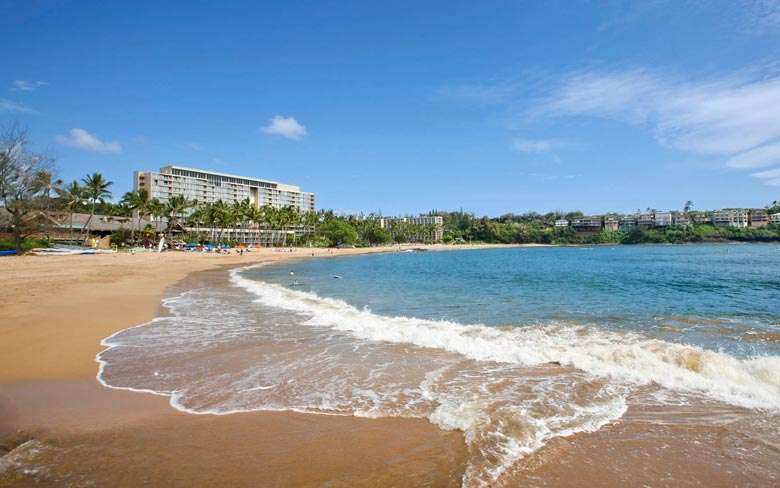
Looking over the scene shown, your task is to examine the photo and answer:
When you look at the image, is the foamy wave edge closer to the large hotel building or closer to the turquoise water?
the turquoise water

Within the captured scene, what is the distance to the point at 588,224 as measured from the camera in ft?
600

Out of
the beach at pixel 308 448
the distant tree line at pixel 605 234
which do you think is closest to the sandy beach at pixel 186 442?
the beach at pixel 308 448

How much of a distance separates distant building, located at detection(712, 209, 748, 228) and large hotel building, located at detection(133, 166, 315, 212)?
162 metres

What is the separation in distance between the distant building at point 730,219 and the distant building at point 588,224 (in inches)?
1609

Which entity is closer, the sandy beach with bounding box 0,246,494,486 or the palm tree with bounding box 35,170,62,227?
the sandy beach with bounding box 0,246,494,486

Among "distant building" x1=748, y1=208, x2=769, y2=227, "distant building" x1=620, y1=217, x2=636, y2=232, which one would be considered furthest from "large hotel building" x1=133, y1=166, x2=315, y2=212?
"distant building" x1=748, y1=208, x2=769, y2=227

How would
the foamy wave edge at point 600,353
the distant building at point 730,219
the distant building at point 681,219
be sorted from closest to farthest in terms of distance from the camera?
the foamy wave edge at point 600,353 < the distant building at point 730,219 < the distant building at point 681,219

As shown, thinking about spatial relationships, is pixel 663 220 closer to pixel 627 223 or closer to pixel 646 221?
pixel 646 221

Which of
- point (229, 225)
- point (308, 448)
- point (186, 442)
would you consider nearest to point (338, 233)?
point (229, 225)

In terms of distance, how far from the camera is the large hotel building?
118m

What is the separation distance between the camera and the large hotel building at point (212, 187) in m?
118

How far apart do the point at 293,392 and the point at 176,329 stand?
655cm

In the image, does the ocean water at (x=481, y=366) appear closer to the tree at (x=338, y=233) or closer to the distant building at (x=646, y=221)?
the tree at (x=338, y=233)

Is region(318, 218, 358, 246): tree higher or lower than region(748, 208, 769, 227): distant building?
lower
